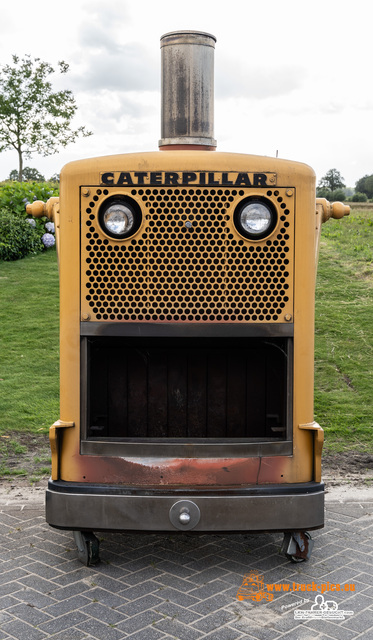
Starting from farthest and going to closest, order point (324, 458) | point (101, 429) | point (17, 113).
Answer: point (17, 113) < point (324, 458) < point (101, 429)

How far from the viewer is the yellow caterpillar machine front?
3971 millimetres

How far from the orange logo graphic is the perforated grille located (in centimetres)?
147

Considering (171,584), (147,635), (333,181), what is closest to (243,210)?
(171,584)

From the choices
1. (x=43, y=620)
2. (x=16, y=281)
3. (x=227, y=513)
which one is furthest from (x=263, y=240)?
(x=16, y=281)

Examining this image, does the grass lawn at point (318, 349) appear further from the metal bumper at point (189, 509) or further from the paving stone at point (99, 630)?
the paving stone at point (99, 630)

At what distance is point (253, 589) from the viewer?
4.01 meters

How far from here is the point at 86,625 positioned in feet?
11.8

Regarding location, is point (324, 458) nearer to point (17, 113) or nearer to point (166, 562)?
point (166, 562)

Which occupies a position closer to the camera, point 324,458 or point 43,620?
point 43,620

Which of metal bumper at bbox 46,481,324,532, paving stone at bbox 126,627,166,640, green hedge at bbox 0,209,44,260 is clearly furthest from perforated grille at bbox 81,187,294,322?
green hedge at bbox 0,209,44,260

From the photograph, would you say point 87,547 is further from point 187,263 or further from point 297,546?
point 187,263

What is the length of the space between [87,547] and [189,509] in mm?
785

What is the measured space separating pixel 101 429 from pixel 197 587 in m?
1.05

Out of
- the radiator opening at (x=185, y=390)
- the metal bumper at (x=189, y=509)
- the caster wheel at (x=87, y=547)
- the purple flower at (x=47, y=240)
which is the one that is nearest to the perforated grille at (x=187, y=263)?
the radiator opening at (x=185, y=390)
